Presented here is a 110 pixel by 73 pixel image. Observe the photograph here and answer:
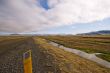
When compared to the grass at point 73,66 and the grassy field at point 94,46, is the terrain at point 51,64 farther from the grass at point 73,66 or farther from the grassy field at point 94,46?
the grassy field at point 94,46

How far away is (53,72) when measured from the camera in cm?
1681

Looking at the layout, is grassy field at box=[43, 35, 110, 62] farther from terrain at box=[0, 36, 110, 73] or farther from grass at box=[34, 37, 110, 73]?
terrain at box=[0, 36, 110, 73]

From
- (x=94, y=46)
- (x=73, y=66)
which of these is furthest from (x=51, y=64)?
(x=94, y=46)

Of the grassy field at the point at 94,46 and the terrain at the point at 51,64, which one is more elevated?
the terrain at the point at 51,64

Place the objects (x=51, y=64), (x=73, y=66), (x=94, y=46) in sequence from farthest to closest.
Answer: (x=94, y=46) → (x=51, y=64) → (x=73, y=66)

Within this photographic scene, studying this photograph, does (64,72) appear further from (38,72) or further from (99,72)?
(99,72)

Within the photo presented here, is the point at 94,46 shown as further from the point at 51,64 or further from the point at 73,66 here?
the point at 51,64

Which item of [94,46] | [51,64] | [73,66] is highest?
[51,64]

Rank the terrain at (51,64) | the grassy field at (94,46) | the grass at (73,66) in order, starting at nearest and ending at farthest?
the terrain at (51,64)
the grass at (73,66)
the grassy field at (94,46)

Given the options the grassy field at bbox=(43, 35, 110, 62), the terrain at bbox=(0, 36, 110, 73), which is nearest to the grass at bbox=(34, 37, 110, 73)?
the terrain at bbox=(0, 36, 110, 73)

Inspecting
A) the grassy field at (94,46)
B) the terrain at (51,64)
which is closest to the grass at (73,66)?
the terrain at (51,64)

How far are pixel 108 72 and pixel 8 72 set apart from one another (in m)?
11.9

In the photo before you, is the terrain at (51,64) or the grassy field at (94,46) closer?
the terrain at (51,64)

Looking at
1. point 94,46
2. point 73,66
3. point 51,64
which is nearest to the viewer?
point 73,66
